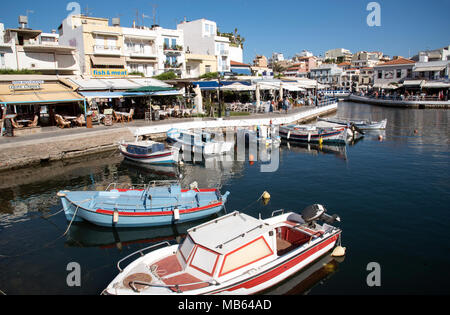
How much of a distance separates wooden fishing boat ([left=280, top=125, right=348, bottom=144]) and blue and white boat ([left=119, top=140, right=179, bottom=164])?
13.5 m

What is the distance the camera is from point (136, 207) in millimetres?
14703

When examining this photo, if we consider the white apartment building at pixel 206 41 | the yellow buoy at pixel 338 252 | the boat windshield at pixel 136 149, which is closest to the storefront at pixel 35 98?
the boat windshield at pixel 136 149

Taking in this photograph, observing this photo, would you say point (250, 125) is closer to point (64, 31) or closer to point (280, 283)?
point (280, 283)

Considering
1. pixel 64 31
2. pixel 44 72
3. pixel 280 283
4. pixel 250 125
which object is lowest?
pixel 280 283

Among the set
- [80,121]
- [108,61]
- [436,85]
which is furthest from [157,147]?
[436,85]

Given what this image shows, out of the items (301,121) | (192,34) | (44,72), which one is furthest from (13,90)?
(192,34)

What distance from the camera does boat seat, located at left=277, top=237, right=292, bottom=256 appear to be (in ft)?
38.8

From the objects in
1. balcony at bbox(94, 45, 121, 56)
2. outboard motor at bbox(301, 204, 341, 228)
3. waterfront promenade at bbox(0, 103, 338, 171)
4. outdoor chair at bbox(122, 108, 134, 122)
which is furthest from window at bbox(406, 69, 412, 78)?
outboard motor at bbox(301, 204, 341, 228)

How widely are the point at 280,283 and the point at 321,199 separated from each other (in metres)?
7.83

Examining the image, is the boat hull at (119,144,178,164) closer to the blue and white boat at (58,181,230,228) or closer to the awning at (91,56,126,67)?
the blue and white boat at (58,181,230,228)

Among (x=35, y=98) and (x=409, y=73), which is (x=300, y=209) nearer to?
(x=35, y=98)

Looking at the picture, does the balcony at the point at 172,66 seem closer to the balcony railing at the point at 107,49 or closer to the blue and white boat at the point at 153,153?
the balcony railing at the point at 107,49

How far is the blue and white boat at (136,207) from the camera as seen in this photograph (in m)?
14.6

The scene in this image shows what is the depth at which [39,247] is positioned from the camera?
13.5 meters
